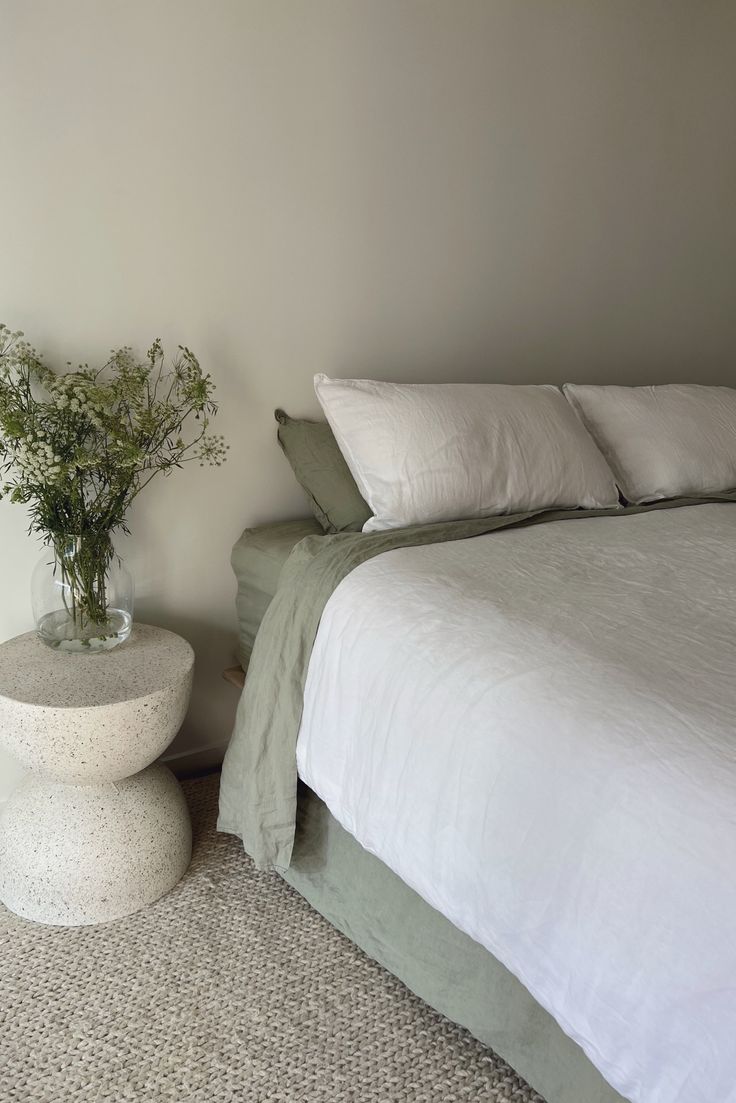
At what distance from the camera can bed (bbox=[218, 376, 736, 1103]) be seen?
1.18 meters

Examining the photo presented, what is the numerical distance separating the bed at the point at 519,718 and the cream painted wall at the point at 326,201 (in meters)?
0.23

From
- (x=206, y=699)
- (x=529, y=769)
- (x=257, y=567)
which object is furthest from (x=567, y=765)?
(x=206, y=699)

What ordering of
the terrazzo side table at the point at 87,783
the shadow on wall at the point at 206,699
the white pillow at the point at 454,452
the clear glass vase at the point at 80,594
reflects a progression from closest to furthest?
1. the terrazzo side table at the point at 87,783
2. the clear glass vase at the point at 80,594
3. the white pillow at the point at 454,452
4. the shadow on wall at the point at 206,699

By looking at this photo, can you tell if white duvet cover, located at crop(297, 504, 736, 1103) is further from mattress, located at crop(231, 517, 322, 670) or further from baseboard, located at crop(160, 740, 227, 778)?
baseboard, located at crop(160, 740, 227, 778)

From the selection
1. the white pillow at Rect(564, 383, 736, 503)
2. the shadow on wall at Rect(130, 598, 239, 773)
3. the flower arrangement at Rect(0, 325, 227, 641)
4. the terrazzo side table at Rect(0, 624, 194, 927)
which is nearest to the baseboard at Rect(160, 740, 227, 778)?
the shadow on wall at Rect(130, 598, 239, 773)

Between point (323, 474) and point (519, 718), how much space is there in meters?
1.08

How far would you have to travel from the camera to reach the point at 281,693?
194 centimetres

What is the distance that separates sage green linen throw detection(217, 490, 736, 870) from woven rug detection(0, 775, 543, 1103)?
0.18 meters

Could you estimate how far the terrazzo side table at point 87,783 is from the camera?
185 centimetres

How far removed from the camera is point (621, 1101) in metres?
1.34

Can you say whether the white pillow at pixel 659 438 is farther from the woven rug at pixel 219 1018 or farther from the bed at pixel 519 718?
the woven rug at pixel 219 1018

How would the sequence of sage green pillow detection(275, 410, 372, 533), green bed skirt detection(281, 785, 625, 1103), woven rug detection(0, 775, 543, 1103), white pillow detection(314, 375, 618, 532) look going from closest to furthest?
green bed skirt detection(281, 785, 625, 1103) → woven rug detection(0, 775, 543, 1103) → white pillow detection(314, 375, 618, 532) → sage green pillow detection(275, 410, 372, 533)

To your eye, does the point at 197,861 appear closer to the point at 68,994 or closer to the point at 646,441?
the point at 68,994

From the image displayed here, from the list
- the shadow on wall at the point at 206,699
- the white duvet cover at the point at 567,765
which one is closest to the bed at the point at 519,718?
the white duvet cover at the point at 567,765
